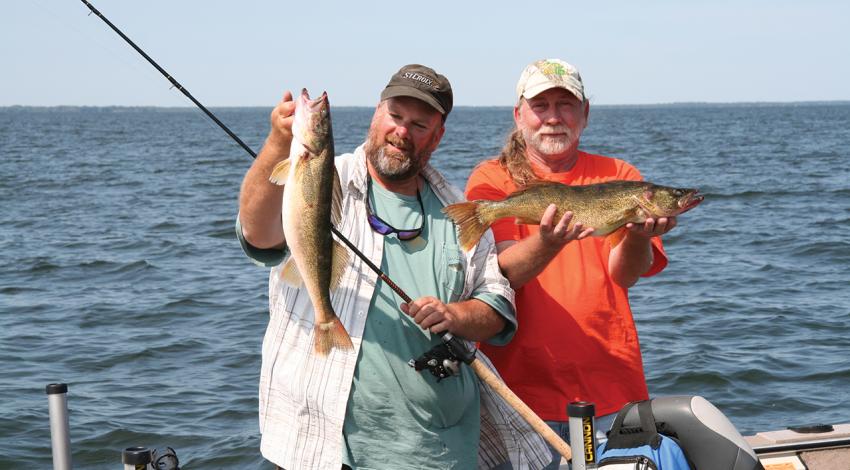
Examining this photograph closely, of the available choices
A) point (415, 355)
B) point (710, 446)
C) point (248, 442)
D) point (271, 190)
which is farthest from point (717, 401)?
→ point (271, 190)

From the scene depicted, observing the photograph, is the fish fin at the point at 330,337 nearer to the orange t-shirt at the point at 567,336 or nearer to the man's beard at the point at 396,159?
the man's beard at the point at 396,159

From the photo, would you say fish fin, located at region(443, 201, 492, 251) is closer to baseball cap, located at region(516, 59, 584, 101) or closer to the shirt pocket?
the shirt pocket

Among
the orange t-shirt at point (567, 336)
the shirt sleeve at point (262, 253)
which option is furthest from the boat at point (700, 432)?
the shirt sleeve at point (262, 253)

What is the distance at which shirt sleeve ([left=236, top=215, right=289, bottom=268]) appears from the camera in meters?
3.86

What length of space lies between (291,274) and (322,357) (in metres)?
0.32

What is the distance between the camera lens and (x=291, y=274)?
386 centimetres

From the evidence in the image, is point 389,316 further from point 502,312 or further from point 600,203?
point 600,203

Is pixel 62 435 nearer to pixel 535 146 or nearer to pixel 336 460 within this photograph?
pixel 336 460

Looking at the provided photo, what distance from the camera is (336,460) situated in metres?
3.87

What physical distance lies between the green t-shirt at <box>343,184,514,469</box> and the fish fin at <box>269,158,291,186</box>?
636 mm

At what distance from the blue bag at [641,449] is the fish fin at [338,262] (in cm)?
122

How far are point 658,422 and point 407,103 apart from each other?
1628 mm

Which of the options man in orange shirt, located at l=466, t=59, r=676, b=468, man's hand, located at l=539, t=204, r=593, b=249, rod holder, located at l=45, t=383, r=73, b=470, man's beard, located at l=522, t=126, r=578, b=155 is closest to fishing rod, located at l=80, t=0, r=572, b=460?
man in orange shirt, located at l=466, t=59, r=676, b=468

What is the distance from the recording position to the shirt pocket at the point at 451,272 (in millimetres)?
4090
